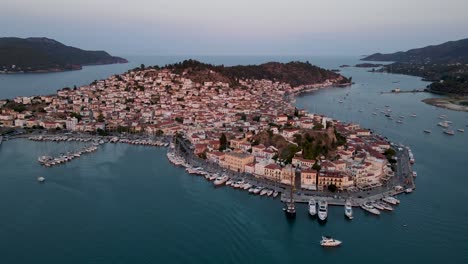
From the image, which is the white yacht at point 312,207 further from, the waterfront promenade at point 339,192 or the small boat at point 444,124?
the small boat at point 444,124

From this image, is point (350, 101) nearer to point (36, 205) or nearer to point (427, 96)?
point (427, 96)

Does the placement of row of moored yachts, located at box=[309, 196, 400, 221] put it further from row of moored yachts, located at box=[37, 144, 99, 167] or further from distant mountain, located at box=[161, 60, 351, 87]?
distant mountain, located at box=[161, 60, 351, 87]

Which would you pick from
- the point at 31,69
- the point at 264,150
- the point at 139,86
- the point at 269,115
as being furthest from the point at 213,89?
the point at 31,69

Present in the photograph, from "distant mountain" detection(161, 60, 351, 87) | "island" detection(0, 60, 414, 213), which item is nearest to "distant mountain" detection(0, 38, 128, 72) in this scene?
"distant mountain" detection(161, 60, 351, 87)

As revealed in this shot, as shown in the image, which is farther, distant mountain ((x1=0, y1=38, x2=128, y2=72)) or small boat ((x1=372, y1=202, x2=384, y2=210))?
distant mountain ((x1=0, y1=38, x2=128, y2=72))

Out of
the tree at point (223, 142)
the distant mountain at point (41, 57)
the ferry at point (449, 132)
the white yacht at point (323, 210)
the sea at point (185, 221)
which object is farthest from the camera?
the distant mountain at point (41, 57)

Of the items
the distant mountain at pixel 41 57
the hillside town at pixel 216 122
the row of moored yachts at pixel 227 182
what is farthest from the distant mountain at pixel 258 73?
the distant mountain at pixel 41 57
